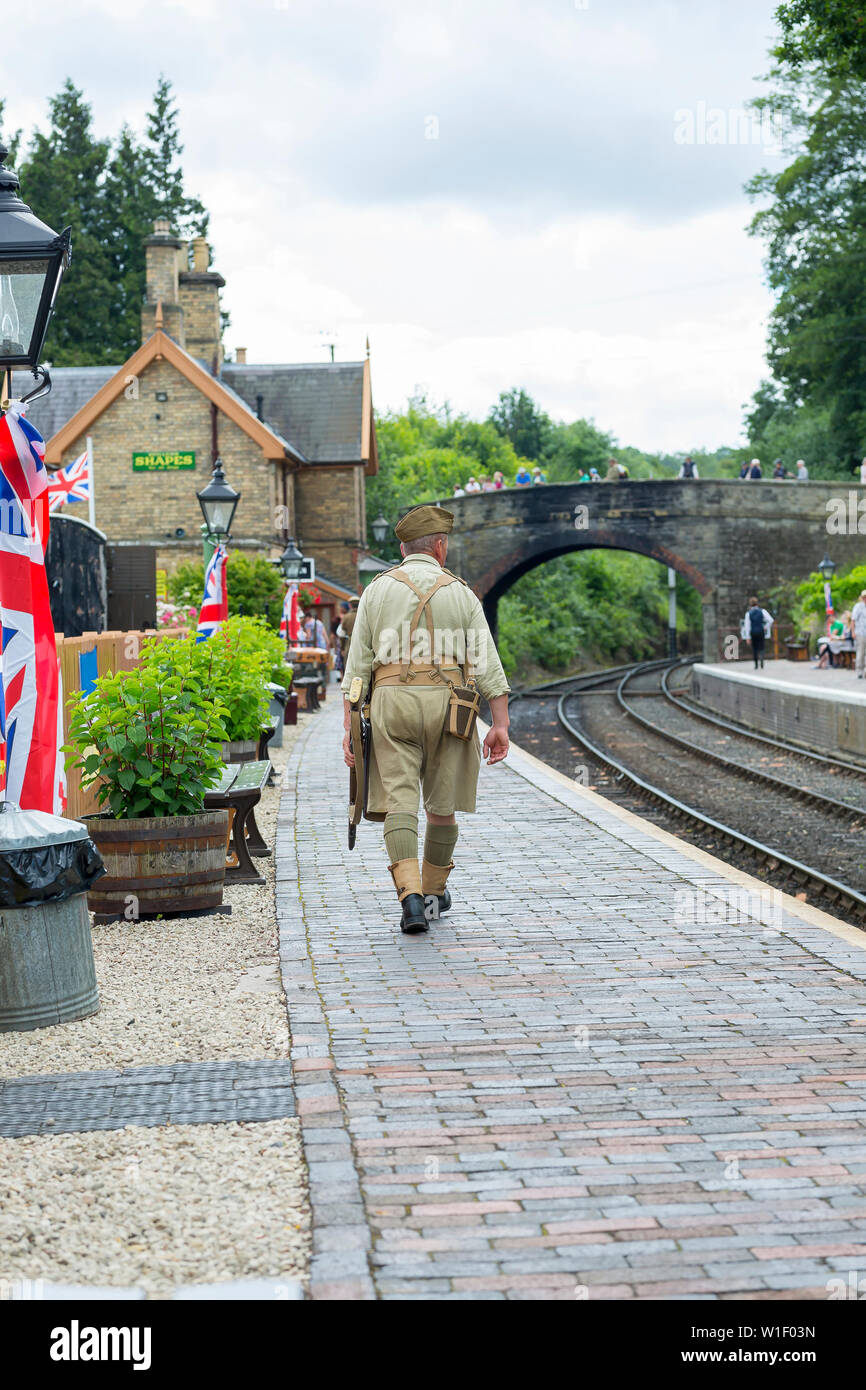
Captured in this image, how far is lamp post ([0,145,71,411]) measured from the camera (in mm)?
5961

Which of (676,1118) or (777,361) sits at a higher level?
(777,361)

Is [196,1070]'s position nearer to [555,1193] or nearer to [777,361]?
[555,1193]

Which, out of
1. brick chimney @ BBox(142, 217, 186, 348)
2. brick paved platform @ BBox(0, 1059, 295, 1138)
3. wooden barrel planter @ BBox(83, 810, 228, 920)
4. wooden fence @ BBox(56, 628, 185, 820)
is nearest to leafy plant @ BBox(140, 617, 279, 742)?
wooden fence @ BBox(56, 628, 185, 820)

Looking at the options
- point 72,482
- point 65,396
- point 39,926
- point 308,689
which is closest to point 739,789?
point 72,482

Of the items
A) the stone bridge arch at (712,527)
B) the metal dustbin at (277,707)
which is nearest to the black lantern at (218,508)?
the metal dustbin at (277,707)

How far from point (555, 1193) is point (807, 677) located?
88.7 feet

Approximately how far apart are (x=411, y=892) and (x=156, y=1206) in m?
3.17

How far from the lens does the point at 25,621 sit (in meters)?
7.18

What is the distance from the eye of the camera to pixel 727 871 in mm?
8156

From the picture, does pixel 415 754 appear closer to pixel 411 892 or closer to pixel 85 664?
pixel 411 892

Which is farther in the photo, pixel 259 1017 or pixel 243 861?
pixel 243 861

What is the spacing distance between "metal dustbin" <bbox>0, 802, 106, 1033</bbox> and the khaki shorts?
1579 millimetres
